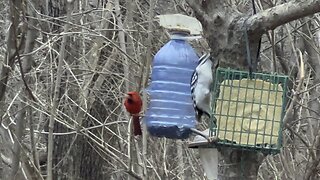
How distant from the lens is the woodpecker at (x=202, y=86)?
8.34ft

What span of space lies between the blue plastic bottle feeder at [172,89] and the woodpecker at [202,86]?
106 millimetres

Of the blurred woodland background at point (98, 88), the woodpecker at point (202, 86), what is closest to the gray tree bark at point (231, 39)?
the woodpecker at point (202, 86)

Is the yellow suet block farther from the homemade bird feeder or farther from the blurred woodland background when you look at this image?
the blurred woodland background

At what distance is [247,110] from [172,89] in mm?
355

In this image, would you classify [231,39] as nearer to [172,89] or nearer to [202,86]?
[202,86]

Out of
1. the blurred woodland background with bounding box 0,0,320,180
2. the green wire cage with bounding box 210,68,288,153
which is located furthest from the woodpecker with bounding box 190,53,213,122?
the blurred woodland background with bounding box 0,0,320,180

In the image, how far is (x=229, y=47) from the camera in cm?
254

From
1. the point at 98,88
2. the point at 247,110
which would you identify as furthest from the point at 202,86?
the point at 98,88

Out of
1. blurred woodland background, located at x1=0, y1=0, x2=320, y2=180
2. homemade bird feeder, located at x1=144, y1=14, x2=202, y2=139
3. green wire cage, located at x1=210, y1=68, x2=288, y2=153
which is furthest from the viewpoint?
blurred woodland background, located at x1=0, y1=0, x2=320, y2=180

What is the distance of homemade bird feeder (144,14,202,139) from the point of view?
2.65 m

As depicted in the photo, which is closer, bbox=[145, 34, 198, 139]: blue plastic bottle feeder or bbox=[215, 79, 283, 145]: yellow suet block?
bbox=[215, 79, 283, 145]: yellow suet block

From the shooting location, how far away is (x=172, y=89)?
8.92 feet

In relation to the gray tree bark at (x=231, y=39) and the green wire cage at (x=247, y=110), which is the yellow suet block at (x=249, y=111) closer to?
the green wire cage at (x=247, y=110)

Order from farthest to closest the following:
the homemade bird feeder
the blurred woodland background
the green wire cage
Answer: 1. the blurred woodland background
2. the homemade bird feeder
3. the green wire cage
